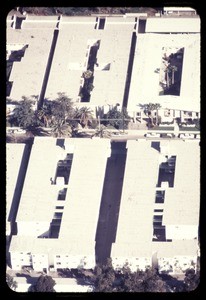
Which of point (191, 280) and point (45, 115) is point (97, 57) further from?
point (191, 280)

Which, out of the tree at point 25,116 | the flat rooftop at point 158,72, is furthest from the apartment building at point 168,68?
the tree at point 25,116

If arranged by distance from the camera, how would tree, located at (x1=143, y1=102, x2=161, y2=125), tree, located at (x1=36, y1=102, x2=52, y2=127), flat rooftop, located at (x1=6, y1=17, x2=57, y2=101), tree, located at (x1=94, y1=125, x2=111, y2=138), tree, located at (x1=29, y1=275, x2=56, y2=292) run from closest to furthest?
tree, located at (x1=29, y1=275, x2=56, y2=292) < tree, located at (x1=94, y1=125, x2=111, y2=138) < tree, located at (x1=36, y1=102, x2=52, y2=127) < tree, located at (x1=143, y1=102, x2=161, y2=125) < flat rooftop, located at (x1=6, y1=17, x2=57, y2=101)

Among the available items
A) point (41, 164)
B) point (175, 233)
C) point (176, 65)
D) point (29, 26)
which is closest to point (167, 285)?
point (175, 233)

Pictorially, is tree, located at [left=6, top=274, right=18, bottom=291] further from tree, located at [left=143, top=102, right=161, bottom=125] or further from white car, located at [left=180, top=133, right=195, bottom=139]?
tree, located at [left=143, top=102, right=161, bottom=125]

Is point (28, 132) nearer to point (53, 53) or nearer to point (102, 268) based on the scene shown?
point (53, 53)

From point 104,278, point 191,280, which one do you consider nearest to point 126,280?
point 104,278

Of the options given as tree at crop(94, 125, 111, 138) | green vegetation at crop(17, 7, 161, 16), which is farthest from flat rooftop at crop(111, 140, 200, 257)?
green vegetation at crop(17, 7, 161, 16)
